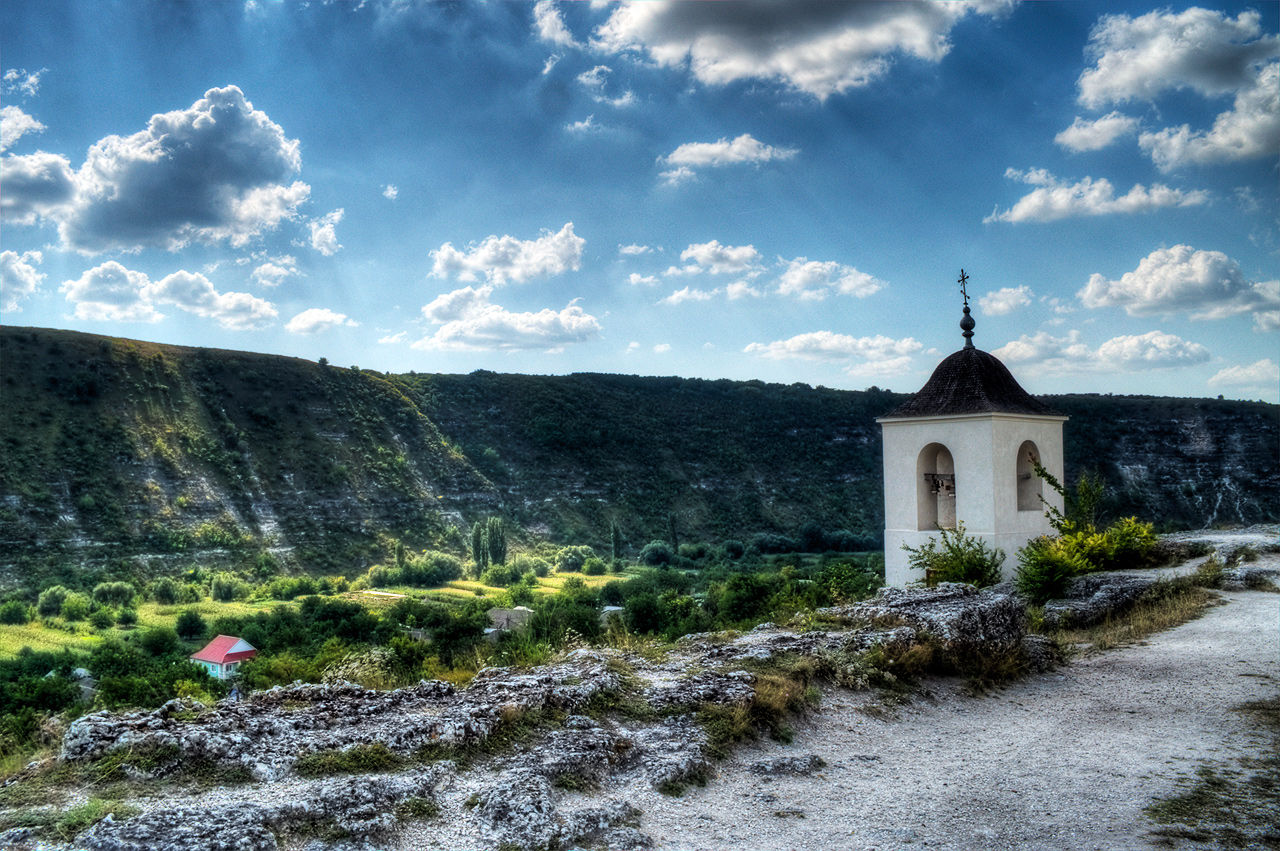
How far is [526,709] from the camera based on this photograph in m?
5.42

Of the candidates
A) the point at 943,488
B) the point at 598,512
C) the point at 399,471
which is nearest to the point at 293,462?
the point at 399,471

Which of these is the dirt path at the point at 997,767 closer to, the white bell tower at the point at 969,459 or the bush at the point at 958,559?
the bush at the point at 958,559

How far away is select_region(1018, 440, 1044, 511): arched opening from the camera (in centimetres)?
1431

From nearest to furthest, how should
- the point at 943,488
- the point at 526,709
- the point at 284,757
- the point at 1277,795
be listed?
the point at 284,757
the point at 1277,795
the point at 526,709
the point at 943,488

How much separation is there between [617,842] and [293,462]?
55722mm

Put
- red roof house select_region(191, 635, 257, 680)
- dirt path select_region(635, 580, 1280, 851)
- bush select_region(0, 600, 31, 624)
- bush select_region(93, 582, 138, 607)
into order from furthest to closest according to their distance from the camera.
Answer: bush select_region(93, 582, 138, 607), bush select_region(0, 600, 31, 624), red roof house select_region(191, 635, 257, 680), dirt path select_region(635, 580, 1280, 851)

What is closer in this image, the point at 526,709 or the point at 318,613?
the point at 526,709

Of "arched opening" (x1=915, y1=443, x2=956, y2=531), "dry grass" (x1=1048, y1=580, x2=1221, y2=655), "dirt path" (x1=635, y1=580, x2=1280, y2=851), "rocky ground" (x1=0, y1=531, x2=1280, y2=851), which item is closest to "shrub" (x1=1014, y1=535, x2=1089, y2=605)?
"dry grass" (x1=1048, y1=580, x2=1221, y2=655)

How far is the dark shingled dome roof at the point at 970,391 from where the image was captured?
43.8 ft

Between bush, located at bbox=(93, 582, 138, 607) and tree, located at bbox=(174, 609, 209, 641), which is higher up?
bush, located at bbox=(93, 582, 138, 607)

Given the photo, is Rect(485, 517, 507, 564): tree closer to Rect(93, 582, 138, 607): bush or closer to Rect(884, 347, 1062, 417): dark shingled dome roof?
Rect(93, 582, 138, 607): bush

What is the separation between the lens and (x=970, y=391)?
534 inches

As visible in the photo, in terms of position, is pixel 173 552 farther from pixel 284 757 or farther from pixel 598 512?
pixel 284 757

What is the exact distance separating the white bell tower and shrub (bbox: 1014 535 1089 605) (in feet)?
2.59
